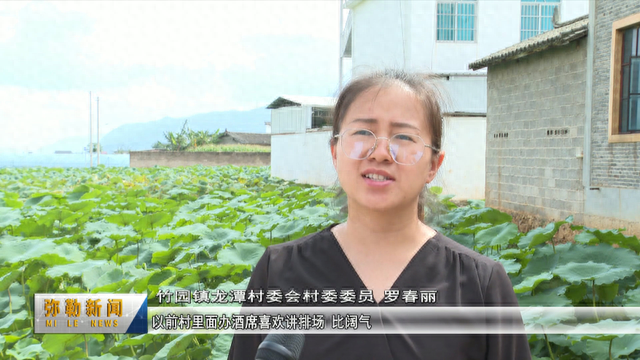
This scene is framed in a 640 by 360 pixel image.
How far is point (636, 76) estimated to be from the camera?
302 inches

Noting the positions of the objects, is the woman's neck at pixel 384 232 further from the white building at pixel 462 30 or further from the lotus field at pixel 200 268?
the white building at pixel 462 30

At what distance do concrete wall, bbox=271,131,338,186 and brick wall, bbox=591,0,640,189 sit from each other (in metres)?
8.89

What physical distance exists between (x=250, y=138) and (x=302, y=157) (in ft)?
73.7

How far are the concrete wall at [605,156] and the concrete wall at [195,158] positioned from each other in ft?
79.8

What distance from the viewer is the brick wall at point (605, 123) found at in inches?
304

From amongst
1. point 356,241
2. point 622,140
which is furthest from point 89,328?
point 622,140

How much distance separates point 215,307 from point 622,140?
6.53 metres

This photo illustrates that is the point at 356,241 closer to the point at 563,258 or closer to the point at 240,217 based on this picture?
the point at 563,258

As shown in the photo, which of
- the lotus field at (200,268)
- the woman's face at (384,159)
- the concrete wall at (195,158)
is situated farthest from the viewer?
the concrete wall at (195,158)

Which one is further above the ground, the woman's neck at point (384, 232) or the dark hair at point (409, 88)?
the dark hair at point (409, 88)

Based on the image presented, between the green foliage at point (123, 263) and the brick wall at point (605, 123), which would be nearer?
the green foliage at point (123, 263)
